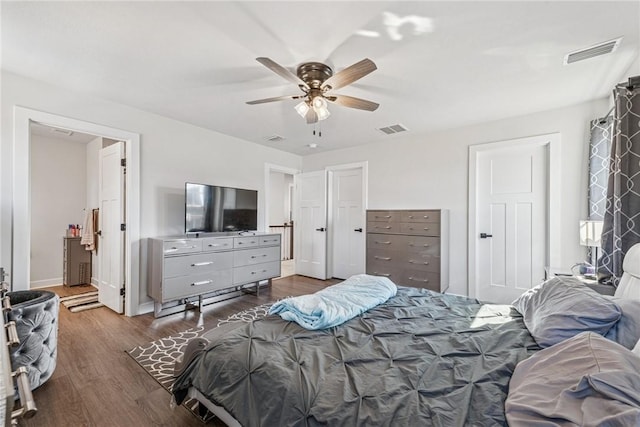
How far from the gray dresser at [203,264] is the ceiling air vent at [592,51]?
3.92 m

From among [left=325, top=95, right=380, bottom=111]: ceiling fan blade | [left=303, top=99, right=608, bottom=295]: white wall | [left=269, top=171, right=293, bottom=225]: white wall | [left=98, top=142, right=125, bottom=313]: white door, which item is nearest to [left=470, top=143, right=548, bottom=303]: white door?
[left=303, top=99, right=608, bottom=295]: white wall

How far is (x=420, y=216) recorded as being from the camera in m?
4.02

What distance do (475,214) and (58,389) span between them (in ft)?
15.1

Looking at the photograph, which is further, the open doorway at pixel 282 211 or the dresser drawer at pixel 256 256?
the open doorway at pixel 282 211

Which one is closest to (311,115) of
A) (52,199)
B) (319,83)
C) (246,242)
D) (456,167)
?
(319,83)

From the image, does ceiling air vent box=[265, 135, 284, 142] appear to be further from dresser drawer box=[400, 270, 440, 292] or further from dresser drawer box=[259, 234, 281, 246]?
dresser drawer box=[400, 270, 440, 292]

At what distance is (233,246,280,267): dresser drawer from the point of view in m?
4.00

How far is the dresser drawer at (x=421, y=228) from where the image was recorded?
3904 millimetres

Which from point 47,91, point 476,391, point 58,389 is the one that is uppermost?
point 47,91

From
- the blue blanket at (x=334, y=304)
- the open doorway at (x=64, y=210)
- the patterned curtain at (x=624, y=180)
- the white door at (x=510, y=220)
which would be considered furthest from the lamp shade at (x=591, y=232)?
the open doorway at (x=64, y=210)

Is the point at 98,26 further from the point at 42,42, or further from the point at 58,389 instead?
the point at 58,389

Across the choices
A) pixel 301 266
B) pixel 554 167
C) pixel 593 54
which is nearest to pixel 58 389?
pixel 301 266

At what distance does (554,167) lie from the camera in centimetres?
334

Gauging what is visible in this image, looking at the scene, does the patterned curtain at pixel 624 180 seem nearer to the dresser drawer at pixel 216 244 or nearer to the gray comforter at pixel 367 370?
the gray comforter at pixel 367 370
